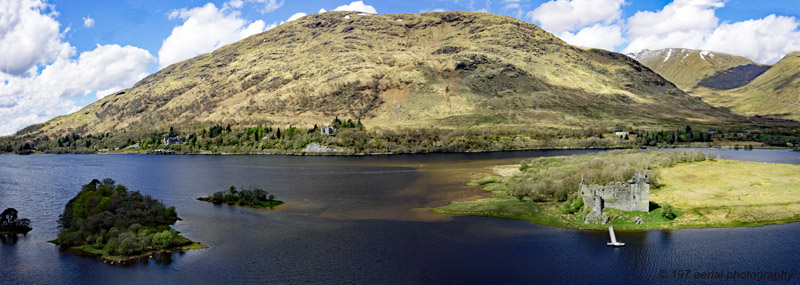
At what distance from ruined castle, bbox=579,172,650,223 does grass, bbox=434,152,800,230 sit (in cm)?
85

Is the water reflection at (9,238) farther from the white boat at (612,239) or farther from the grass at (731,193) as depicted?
the grass at (731,193)

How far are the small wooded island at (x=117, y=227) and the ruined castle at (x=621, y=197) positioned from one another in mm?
45704

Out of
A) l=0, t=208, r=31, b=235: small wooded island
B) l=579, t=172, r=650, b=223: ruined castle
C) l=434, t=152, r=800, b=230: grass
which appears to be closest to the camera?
l=434, t=152, r=800, b=230: grass

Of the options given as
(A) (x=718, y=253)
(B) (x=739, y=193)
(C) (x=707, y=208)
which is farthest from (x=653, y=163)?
(A) (x=718, y=253)

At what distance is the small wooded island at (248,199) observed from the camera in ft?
271

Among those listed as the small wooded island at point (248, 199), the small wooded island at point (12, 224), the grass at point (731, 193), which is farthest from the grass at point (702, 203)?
the small wooded island at point (12, 224)

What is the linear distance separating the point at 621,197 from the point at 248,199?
57647 mm

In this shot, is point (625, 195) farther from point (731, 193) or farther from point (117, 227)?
point (117, 227)

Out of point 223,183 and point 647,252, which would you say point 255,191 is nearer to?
point 223,183

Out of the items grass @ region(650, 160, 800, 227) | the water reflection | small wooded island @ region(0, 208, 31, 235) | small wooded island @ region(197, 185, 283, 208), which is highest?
grass @ region(650, 160, 800, 227)

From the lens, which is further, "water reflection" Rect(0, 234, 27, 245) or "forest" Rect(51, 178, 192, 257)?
"water reflection" Rect(0, 234, 27, 245)

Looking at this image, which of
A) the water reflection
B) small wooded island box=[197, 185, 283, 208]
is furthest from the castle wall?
the water reflection

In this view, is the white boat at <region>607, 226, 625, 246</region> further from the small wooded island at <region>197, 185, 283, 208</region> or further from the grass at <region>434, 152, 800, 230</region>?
the small wooded island at <region>197, 185, 283, 208</region>

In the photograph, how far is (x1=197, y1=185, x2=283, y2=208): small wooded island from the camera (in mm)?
82625
